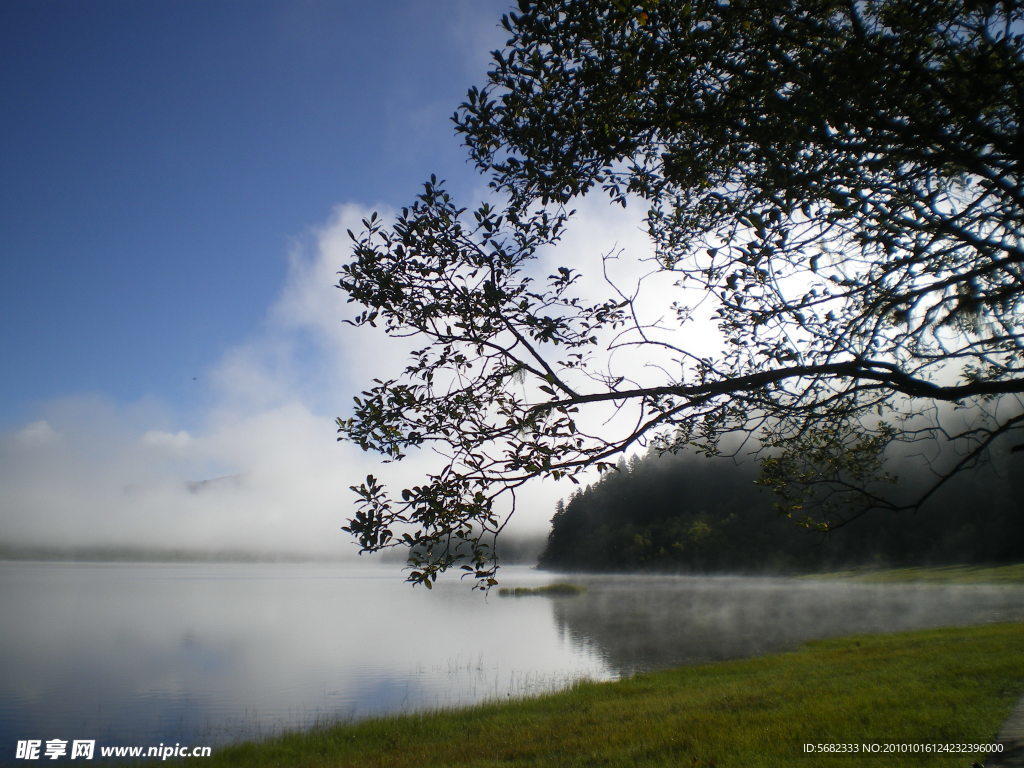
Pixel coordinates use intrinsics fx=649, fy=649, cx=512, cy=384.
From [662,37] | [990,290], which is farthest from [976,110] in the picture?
[662,37]

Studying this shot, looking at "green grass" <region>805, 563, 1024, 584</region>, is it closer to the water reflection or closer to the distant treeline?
the distant treeline

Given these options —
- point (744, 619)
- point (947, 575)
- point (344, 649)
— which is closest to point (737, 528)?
point (947, 575)

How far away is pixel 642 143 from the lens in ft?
22.2

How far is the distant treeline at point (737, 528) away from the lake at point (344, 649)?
45.3 m

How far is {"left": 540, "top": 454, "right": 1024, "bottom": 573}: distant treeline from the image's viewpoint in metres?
95.8

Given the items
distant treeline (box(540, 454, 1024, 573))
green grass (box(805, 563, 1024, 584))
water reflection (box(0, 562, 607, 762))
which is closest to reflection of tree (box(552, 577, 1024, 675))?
water reflection (box(0, 562, 607, 762))

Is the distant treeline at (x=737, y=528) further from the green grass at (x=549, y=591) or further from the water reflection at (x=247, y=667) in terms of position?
the water reflection at (x=247, y=667)

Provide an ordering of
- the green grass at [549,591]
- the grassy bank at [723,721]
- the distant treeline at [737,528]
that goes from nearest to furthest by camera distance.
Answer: the grassy bank at [723,721], the green grass at [549,591], the distant treeline at [737,528]

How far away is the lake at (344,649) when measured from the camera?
20.7 meters

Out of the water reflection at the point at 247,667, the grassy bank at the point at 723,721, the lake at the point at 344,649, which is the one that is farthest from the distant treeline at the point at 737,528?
the grassy bank at the point at 723,721

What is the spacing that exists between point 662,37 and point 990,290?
4.02 meters

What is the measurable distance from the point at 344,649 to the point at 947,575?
7412 centimetres

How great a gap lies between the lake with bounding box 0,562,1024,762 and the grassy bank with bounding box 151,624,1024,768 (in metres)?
4.25

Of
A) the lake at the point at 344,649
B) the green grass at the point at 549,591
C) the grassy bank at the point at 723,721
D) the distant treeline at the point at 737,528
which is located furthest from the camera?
the distant treeline at the point at 737,528
